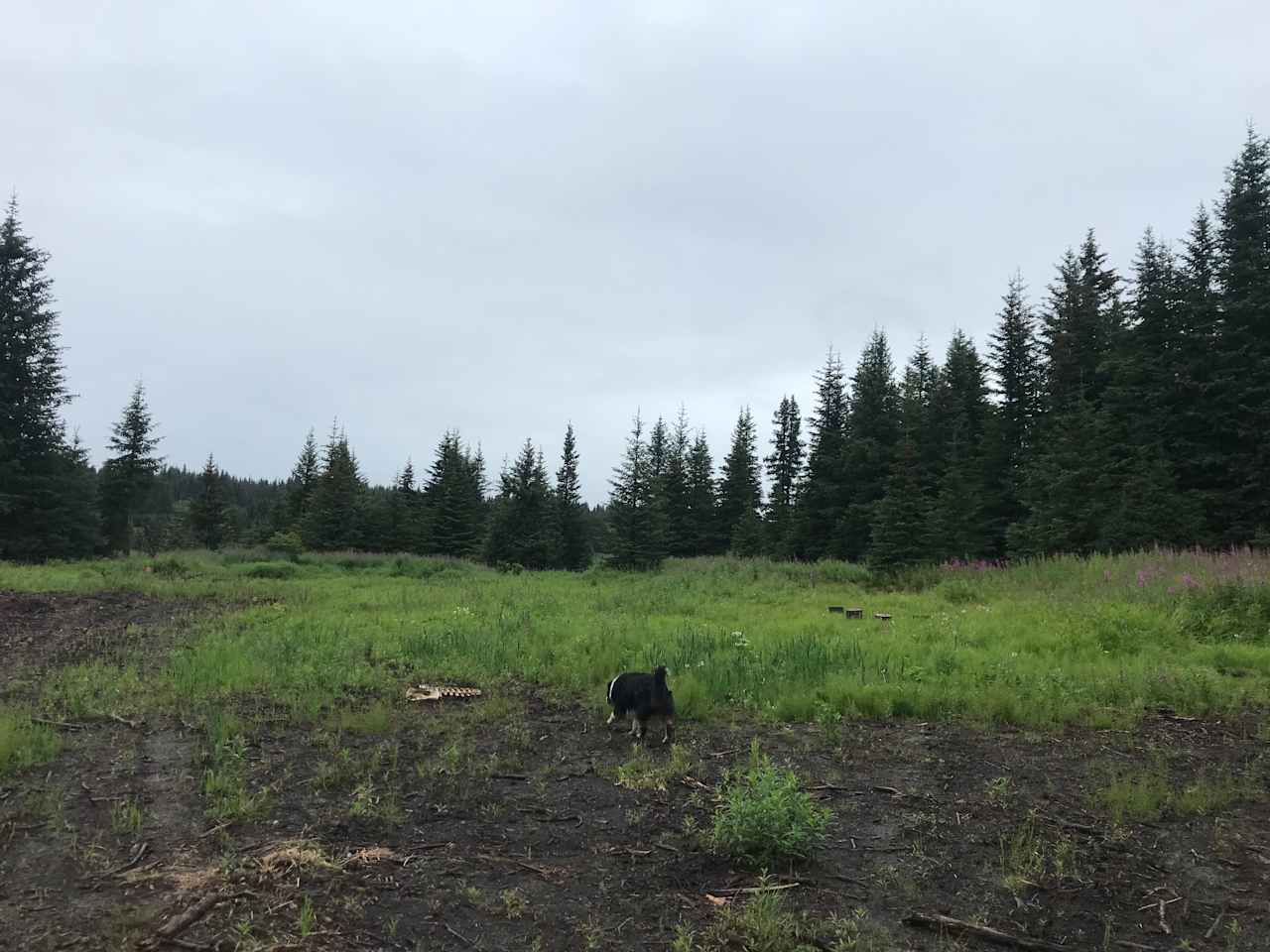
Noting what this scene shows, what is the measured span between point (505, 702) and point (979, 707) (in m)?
4.40

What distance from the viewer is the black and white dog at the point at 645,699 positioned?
→ 5820 millimetres

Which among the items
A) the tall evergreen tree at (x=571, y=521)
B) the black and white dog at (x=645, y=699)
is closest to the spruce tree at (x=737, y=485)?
the tall evergreen tree at (x=571, y=521)

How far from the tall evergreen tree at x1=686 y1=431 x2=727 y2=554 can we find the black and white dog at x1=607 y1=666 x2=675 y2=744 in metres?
43.7

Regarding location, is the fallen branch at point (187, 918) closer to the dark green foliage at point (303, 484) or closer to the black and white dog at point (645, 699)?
the black and white dog at point (645, 699)

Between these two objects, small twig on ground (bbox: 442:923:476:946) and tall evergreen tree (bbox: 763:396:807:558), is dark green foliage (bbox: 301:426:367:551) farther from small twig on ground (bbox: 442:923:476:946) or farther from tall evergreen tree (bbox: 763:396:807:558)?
small twig on ground (bbox: 442:923:476:946)

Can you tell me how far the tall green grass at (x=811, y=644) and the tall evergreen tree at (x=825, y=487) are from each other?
17829mm

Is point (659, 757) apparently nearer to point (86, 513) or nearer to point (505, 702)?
point (505, 702)

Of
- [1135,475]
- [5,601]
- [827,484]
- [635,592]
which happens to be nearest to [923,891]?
[635,592]

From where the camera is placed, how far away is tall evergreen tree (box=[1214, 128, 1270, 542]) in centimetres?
1945

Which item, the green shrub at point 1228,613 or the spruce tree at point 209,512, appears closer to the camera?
the green shrub at point 1228,613

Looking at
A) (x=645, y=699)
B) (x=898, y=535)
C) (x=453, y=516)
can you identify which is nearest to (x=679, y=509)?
(x=453, y=516)

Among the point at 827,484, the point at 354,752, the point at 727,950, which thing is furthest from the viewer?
the point at 827,484

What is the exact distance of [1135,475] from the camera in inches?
784

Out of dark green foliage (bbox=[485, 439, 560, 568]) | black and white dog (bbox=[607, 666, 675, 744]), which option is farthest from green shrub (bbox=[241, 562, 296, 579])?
black and white dog (bbox=[607, 666, 675, 744])
